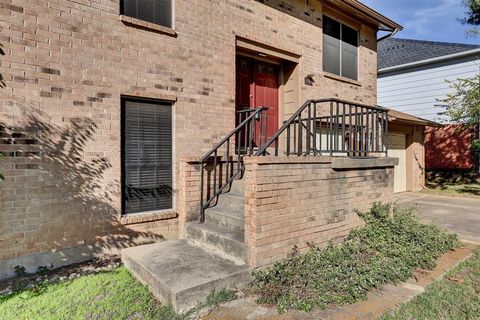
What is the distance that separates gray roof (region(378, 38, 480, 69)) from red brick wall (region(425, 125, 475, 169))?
343 cm

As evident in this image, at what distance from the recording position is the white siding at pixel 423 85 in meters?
13.4

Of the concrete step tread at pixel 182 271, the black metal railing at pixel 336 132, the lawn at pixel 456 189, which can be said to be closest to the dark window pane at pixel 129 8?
the black metal railing at pixel 336 132

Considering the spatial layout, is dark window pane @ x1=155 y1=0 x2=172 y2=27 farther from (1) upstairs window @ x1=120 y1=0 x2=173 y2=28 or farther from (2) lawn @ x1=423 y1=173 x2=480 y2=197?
(2) lawn @ x1=423 y1=173 x2=480 y2=197

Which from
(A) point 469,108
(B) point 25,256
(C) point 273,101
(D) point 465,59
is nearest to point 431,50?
(D) point 465,59

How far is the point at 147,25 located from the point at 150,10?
36 centimetres

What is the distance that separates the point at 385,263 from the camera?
3.81m

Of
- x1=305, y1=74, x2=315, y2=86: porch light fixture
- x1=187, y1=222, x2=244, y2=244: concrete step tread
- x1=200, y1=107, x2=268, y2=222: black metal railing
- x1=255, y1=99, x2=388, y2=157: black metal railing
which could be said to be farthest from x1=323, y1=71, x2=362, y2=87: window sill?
x1=187, y1=222, x2=244, y2=244: concrete step tread

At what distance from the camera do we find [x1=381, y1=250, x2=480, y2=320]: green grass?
2.82 metres

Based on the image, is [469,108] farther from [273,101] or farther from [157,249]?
[157,249]

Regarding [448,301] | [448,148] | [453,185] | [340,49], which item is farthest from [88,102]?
[448,148]

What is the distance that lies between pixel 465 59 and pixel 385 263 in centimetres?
1353

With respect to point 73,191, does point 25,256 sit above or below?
below

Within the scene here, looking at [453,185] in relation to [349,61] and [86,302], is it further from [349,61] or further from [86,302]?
[86,302]

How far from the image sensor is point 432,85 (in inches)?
561
